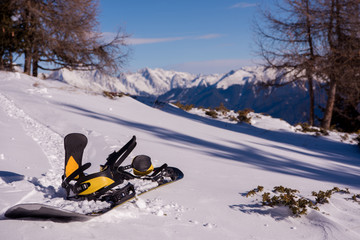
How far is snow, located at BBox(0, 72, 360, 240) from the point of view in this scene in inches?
112

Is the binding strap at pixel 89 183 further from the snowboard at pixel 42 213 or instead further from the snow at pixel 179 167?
the snowboard at pixel 42 213

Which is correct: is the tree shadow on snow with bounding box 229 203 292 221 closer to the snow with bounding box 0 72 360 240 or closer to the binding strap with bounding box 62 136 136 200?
the snow with bounding box 0 72 360 240

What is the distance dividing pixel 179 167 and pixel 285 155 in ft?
12.6

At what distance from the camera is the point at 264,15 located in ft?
48.4

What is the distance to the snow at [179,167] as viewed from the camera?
112 inches

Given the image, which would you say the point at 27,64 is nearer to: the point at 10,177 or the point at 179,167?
the point at 10,177

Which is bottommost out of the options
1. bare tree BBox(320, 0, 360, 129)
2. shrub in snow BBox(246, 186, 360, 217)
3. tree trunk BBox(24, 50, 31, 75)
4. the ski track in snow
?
the ski track in snow

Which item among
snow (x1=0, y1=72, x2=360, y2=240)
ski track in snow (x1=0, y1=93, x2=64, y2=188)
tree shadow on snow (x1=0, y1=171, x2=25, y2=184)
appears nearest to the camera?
snow (x1=0, y1=72, x2=360, y2=240)

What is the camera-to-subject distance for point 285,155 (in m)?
7.60

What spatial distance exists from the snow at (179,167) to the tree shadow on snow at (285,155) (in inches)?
1.3

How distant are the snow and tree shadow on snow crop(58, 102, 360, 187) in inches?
1.3

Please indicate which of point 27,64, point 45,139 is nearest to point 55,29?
point 27,64

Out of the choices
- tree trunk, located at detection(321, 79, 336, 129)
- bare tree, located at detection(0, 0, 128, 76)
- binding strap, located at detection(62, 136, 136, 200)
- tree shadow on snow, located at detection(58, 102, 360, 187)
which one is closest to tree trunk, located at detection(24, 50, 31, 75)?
bare tree, located at detection(0, 0, 128, 76)

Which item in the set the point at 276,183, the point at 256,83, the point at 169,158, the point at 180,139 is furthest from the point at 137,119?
the point at 256,83
